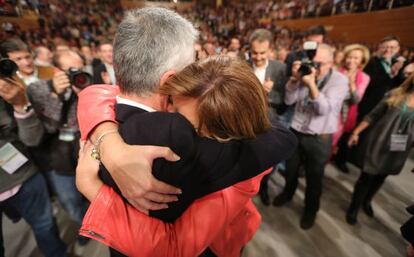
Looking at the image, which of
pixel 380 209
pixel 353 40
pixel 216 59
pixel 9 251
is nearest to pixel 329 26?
pixel 353 40

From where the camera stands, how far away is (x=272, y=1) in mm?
10016

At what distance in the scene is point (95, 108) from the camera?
769 millimetres

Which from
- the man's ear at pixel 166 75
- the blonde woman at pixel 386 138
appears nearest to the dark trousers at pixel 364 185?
the blonde woman at pixel 386 138

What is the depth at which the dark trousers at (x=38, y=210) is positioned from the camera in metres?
1.24

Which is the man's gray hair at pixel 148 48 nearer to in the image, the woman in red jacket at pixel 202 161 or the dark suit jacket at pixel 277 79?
the woman in red jacket at pixel 202 161

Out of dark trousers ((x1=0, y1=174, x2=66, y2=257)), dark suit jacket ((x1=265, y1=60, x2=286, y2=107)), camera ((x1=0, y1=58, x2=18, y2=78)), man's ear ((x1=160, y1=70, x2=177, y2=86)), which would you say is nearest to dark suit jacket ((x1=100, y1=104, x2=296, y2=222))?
man's ear ((x1=160, y1=70, x2=177, y2=86))

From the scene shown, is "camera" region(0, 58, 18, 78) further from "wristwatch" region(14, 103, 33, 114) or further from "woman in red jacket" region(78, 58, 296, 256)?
"woman in red jacket" region(78, 58, 296, 256)

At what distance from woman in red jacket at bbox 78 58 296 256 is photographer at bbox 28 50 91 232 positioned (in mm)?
951

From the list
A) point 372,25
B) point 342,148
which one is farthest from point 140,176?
point 372,25

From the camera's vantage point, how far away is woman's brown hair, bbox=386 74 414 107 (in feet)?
4.94

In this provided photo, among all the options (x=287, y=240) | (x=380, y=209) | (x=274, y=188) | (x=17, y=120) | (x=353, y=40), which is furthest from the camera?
(x=353, y=40)

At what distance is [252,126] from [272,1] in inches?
446

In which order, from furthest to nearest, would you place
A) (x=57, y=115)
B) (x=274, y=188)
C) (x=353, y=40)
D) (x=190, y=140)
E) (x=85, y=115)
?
(x=353, y=40), (x=274, y=188), (x=57, y=115), (x=85, y=115), (x=190, y=140)

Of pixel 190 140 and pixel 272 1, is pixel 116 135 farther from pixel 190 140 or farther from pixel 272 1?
pixel 272 1
